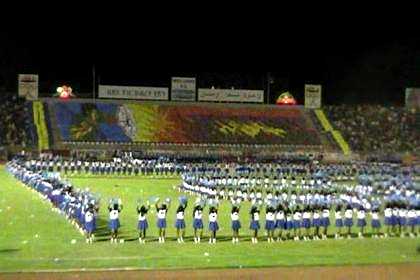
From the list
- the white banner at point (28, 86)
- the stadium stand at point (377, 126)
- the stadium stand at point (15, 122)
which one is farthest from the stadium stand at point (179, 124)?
the stadium stand at point (377, 126)

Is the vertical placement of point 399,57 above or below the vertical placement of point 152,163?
above

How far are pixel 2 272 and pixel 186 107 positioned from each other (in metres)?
46.2

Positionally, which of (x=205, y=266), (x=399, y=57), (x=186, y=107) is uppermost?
(x=399, y=57)

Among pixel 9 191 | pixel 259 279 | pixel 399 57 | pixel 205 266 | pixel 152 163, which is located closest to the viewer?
pixel 259 279

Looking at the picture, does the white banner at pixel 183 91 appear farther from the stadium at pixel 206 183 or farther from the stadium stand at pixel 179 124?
the stadium stand at pixel 179 124

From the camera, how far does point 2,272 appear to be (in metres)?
15.5

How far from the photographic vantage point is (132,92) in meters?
58.2

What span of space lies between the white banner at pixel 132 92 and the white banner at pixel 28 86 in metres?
5.07

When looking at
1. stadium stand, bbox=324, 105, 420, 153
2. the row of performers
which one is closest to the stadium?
the row of performers

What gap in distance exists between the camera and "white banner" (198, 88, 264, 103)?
198ft

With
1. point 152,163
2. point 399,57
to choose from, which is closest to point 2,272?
Answer: point 152,163

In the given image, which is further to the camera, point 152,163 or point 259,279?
point 152,163

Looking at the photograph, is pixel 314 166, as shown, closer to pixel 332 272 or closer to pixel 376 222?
pixel 376 222

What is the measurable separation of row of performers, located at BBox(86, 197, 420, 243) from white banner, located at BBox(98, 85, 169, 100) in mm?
37005
